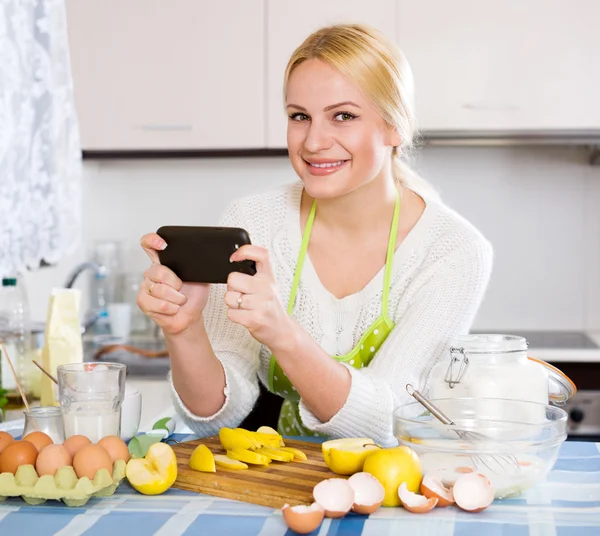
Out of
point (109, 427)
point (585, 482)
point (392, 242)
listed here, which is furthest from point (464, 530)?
point (392, 242)

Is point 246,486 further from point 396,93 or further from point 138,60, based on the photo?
point 138,60

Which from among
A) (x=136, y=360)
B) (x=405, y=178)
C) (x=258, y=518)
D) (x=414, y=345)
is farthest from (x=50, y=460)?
(x=136, y=360)

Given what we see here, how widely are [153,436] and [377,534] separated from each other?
47 centimetres

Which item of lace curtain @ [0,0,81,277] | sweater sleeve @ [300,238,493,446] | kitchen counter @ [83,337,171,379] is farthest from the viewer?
kitchen counter @ [83,337,171,379]

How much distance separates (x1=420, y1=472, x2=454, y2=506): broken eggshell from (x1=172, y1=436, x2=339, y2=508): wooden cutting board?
13 cm

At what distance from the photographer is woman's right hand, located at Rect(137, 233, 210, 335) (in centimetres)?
127

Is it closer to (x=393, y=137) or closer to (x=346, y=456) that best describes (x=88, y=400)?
(x=346, y=456)

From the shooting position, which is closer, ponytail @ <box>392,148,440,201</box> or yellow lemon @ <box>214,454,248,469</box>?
yellow lemon @ <box>214,454,248,469</box>

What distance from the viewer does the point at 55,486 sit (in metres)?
1.06

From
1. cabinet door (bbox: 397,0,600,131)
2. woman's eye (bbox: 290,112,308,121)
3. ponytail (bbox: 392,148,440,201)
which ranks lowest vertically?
ponytail (bbox: 392,148,440,201)

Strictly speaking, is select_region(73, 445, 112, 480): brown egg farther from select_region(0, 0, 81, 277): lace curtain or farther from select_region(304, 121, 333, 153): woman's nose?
select_region(0, 0, 81, 277): lace curtain

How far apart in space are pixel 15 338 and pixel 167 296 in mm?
794

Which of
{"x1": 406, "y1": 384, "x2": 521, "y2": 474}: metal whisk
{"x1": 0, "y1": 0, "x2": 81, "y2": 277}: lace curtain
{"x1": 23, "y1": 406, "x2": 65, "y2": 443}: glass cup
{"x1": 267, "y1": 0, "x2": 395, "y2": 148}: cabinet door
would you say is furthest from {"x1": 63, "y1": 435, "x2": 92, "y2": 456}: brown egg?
{"x1": 267, "y1": 0, "x2": 395, "y2": 148}: cabinet door

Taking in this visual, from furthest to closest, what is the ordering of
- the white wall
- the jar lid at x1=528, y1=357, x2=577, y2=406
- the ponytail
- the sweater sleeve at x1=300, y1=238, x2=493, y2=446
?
the white wall
the ponytail
the sweater sleeve at x1=300, y1=238, x2=493, y2=446
the jar lid at x1=528, y1=357, x2=577, y2=406
